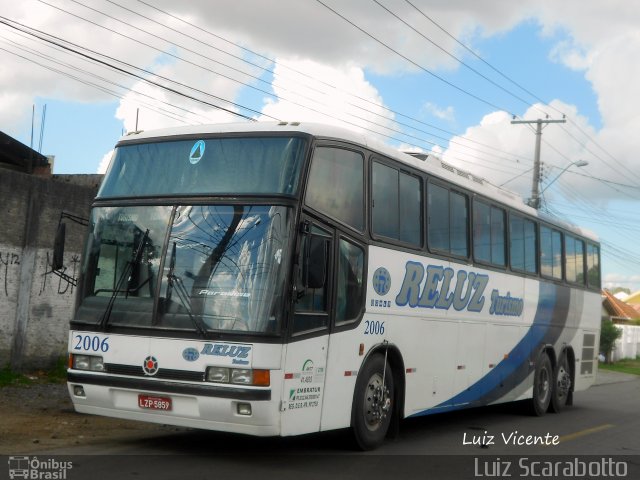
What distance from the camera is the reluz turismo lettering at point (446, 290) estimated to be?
1093 cm

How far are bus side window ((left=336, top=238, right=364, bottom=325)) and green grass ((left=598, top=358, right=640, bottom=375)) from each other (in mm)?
30511

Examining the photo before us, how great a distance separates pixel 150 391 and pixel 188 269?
1.26 metres

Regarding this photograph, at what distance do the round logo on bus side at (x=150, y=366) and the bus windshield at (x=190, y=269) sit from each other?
1.10ft

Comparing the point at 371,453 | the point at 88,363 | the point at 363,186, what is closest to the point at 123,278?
the point at 88,363

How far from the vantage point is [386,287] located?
10320mm

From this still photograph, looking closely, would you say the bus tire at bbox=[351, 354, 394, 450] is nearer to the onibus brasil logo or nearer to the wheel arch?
the wheel arch

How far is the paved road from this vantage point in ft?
27.5

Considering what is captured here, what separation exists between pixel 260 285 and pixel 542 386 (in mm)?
9469

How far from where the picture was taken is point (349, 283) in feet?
31.1

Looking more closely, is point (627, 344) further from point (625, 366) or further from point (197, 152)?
point (197, 152)

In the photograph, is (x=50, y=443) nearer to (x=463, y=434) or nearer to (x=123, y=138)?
(x=123, y=138)

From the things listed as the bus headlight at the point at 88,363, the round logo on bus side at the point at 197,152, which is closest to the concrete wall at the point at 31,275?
the bus headlight at the point at 88,363

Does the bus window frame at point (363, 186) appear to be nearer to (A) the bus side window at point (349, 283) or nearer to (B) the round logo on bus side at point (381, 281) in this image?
(A) the bus side window at point (349, 283)

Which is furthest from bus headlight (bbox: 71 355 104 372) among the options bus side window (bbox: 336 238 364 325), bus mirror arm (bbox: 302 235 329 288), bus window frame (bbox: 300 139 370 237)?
bus window frame (bbox: 300 139 370 237)
